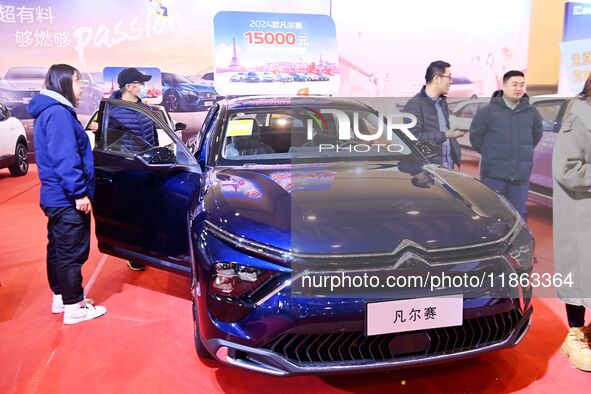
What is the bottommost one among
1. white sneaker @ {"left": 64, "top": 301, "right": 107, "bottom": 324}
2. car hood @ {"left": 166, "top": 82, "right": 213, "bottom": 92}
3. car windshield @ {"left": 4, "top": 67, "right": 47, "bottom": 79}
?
white sneaker @ {"left": 64, "top": 301, "right": 107, "bottom": 324}

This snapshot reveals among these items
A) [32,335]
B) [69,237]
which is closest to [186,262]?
[69,237]

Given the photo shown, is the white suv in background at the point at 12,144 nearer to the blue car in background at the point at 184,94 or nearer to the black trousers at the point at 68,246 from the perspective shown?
the blue car in background at the point at 184,94

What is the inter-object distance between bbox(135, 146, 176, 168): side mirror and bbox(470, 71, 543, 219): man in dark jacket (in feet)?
6.34

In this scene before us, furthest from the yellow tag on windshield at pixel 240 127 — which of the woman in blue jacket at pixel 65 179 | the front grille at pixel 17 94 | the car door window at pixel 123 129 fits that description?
the front grille at pixel 17 94

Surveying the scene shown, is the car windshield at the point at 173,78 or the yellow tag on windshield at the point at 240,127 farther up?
the car windshield at the point at 173,78

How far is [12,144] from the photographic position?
5871mm

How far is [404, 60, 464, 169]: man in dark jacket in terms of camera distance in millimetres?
3039

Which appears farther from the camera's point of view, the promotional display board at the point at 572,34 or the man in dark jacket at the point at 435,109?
the promotional display board at the point at 572,34

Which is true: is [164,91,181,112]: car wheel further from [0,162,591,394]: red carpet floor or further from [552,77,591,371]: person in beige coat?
[552,77,591,371]: person in beige coat

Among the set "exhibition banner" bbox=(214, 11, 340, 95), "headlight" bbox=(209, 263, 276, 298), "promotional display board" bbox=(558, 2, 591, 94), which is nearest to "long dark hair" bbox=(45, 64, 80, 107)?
"headlight" bbox=(209, 263, 276, 298)

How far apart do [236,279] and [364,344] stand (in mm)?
440

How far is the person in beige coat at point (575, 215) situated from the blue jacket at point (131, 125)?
2044 mm

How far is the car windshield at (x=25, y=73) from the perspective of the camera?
5.66 metres

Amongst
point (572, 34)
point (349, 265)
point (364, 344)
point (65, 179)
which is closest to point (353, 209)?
point (349, 265)
